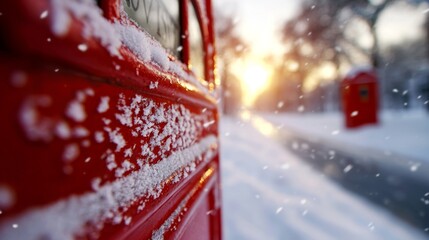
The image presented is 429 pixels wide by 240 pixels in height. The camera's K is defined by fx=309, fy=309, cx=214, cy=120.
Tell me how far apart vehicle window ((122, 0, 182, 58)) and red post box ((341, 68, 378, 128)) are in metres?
10.8

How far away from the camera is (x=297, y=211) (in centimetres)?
393

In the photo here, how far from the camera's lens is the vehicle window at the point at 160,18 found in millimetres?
898

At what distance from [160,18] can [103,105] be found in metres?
0.78

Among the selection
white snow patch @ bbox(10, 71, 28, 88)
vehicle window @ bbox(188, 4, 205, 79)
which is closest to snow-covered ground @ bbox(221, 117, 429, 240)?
vehicle window @ bbox(188, 4, 205, 79)

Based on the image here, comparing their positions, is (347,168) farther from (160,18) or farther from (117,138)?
(117,138)

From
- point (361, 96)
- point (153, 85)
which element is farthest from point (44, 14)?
point (361, 96)

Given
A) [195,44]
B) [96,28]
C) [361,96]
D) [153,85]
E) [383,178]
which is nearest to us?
[96,28]

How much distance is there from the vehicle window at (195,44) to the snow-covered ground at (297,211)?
1.92 meters

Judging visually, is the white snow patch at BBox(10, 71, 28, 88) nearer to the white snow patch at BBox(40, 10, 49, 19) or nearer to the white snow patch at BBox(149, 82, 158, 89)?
the white snow patch at BBox(40, 10, 49, 19)

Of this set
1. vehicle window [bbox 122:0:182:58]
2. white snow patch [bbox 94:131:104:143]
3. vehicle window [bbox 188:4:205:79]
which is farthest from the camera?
vehicle window [bbox 188:4:205:79]

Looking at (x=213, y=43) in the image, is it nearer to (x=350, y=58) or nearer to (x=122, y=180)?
(x=122, y=180)

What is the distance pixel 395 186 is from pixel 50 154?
5484 millimetres

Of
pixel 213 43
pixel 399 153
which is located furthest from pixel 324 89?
pixel 213 43

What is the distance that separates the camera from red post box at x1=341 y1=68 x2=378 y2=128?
10.8 meters
